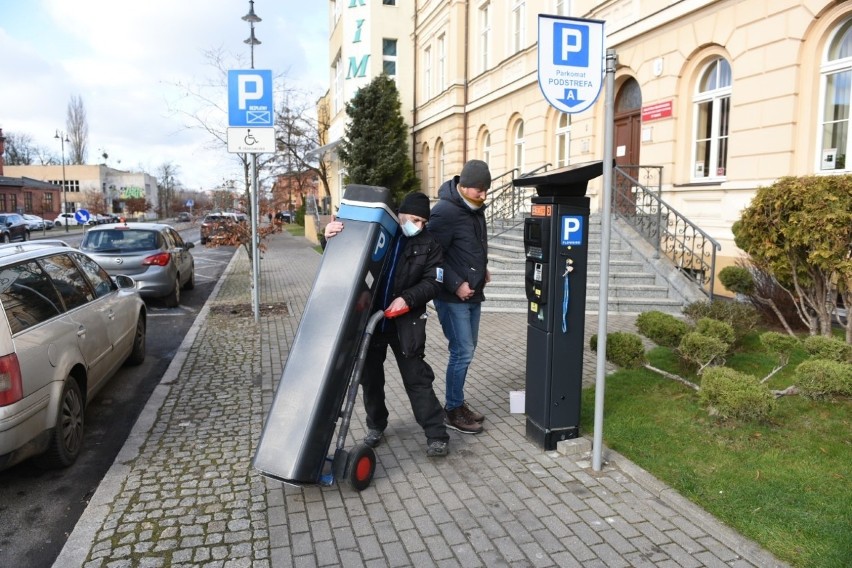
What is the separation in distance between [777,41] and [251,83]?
26.2ft

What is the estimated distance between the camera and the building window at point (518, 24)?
60.1 feet

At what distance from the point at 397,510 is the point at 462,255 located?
1864 millimetres

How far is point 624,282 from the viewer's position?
34.6 feet

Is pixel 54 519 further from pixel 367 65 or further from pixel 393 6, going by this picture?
pixel 393 6

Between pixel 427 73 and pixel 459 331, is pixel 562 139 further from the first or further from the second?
pixel 459 331

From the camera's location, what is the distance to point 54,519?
3842 millimetres

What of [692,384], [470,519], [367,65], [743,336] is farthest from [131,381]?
[367,65]

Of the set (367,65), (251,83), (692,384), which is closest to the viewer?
(692,384)

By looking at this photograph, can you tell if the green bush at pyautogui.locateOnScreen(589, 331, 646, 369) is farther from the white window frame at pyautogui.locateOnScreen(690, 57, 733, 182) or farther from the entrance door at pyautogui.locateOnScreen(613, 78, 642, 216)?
the entrance door at pyautogui.locateOnScreen(613, 78, 642, 216)

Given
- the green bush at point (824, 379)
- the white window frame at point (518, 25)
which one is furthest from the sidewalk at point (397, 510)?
the white window frame at point (518, 25)

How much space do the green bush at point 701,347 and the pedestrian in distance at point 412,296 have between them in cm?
231

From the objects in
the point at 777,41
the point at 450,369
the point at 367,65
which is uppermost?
the point at 367,65

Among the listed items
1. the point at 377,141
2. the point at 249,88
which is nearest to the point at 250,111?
the point at 249,88

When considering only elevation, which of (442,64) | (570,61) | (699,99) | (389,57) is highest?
(389,57)
